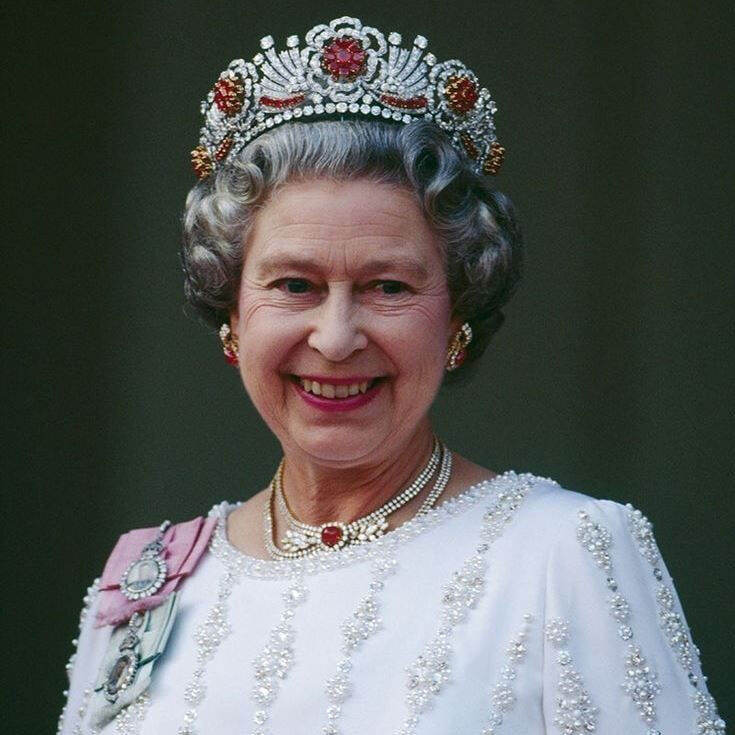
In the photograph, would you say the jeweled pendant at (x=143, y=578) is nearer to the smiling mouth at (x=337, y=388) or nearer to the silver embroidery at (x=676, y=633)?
the smiling mouth at (x=337, y=388)

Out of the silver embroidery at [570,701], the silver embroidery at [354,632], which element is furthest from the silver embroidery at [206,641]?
the silver embroidery at [570,701]

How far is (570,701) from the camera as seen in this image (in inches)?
91.5

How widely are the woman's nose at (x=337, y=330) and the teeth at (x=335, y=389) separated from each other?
0.20 feet

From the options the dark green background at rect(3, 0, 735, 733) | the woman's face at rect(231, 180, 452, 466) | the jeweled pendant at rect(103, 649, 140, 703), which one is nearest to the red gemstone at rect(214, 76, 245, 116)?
the woman's face at rect(231, 180, 452, 466)

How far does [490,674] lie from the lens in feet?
7.82

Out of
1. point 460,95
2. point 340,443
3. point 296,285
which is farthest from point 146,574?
point 460,95

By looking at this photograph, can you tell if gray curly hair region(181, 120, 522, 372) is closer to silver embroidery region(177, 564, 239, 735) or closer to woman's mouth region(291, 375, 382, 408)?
woman's mouth region(291, 375, 382, 408)

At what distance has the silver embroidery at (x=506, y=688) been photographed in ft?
7.68

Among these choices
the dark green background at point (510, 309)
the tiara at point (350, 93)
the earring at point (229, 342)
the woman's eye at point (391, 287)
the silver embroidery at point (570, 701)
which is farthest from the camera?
the dark green background at point (510, 309)

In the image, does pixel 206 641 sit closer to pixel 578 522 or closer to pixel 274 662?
pixel 274 662

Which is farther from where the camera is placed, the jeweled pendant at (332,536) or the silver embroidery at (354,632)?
the jeweled pendant at (332,536)

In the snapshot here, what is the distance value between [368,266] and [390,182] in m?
0.14

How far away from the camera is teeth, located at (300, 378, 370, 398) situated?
2.57m

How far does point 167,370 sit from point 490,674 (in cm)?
215
